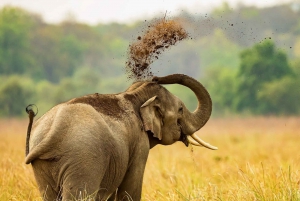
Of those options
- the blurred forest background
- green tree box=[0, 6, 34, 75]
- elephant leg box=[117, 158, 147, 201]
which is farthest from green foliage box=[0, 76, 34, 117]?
elephant leg box=[117, 158, 147, 201]

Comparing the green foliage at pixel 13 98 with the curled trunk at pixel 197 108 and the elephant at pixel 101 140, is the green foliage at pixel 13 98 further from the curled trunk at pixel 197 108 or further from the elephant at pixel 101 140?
the elephant at pixel 101 140

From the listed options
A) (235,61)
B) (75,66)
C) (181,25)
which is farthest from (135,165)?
(235,61)

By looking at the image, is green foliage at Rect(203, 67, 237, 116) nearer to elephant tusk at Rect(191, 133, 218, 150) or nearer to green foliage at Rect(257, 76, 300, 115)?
green foliage at Rect(257, 76, 300, 115)

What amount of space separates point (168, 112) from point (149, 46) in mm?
823

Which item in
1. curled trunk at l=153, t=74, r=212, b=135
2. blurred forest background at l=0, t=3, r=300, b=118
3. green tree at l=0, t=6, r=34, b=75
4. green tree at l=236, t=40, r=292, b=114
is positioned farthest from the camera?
green tree at l=0, t=6, r=34, b=75

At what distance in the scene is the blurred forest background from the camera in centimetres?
5166

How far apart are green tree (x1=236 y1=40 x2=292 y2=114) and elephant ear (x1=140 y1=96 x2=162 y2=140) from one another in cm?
4237

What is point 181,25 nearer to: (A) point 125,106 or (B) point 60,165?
(A) point 125,106

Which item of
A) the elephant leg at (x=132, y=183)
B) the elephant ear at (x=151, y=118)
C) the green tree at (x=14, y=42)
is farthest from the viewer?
the green tree at (x=14, y=42)

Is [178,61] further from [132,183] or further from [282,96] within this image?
[132,183]

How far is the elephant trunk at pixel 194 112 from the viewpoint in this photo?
7.42 meters

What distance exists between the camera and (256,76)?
173 ft

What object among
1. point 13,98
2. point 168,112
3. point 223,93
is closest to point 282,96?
point 223,93

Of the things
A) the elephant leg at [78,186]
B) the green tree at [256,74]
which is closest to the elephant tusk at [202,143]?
the elephant leg at [78,186]
